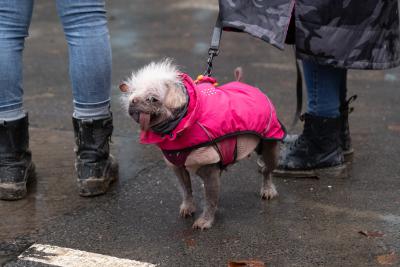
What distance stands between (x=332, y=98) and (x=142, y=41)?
379cm

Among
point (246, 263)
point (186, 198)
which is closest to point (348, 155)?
point (186, 198)

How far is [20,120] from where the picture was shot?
366 cm

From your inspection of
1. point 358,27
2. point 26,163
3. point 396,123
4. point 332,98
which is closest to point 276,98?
point 396,123

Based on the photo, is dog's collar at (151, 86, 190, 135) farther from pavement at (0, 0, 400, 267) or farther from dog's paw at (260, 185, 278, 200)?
dog's paw at (260, 185, 278, 200)

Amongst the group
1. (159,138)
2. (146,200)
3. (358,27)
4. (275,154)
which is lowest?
(146,200)

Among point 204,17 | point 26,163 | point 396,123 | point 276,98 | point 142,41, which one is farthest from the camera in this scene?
point 204,17

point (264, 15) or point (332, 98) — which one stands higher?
point (264, 15)

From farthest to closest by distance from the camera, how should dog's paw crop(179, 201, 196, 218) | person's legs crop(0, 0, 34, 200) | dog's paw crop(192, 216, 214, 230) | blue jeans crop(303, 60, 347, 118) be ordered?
blue jeans crop(303, 60, 347, 118), person's legs crop(0, 0, 34, 200), dog's paw crop(179, 201, 196, 218), dog's paw crop(192, 216, 214, 230)

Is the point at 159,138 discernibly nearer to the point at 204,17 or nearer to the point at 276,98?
the point at 276,98

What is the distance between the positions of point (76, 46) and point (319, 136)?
1.38m

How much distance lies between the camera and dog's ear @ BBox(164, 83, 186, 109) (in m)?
2.95

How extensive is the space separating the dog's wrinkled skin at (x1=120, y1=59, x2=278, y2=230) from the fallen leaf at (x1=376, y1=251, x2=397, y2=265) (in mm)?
761

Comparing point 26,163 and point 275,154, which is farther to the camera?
point 26,163

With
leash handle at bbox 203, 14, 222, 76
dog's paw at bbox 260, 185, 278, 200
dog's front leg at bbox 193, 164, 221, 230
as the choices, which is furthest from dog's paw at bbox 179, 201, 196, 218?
leash handle at bbox 203, 14, 222, 76
